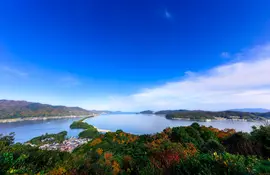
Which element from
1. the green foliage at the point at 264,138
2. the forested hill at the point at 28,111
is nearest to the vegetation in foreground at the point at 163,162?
the green foliage at the point at 264,138

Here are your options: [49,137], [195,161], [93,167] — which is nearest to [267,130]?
[195,161]

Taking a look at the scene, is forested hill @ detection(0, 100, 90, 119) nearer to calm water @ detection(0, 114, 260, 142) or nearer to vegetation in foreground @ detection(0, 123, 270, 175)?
calm water @ detection(0, 114, 260, 142)

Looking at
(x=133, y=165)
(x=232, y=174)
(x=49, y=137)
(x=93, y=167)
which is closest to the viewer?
(x=232, y=174)

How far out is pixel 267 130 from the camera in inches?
235

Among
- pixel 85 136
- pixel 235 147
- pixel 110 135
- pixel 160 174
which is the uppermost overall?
pixel 160 174

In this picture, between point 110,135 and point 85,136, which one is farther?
point 85,136

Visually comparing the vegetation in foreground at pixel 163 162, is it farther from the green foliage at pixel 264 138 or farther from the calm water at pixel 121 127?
the calm water at pixel 121 127

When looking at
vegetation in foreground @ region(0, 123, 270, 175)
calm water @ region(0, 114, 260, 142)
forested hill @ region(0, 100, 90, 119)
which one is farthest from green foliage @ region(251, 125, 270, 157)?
forested hill @ region(0, 100, 90, 119)

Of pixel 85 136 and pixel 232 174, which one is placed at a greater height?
pixel 232 174

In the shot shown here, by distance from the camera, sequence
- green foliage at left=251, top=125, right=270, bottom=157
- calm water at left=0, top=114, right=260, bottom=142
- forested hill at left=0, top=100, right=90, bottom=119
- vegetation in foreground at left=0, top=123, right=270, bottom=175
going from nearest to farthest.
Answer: vegetation in foreground at left=0, top=123, right=270, bottom=175 < green foliage at left=251, top=125, right=270, bottom=157 < calm water at left=0, top=114, right=260, bottom=142 < forested hill at left=0, top=100, right=90, bottom=119

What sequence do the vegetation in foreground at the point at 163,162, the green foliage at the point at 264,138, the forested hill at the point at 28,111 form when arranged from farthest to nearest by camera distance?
the forested hill at the point at 28,111 < the green foliage at the point at 264,138 < the vegetation in foreground at the point at 163,162

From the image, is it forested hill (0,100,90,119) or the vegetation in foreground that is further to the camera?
forested hill (0,100,90,119)

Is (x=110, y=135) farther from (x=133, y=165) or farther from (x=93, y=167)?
(x=93, y=167)

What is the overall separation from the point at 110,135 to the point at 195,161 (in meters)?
12.4
